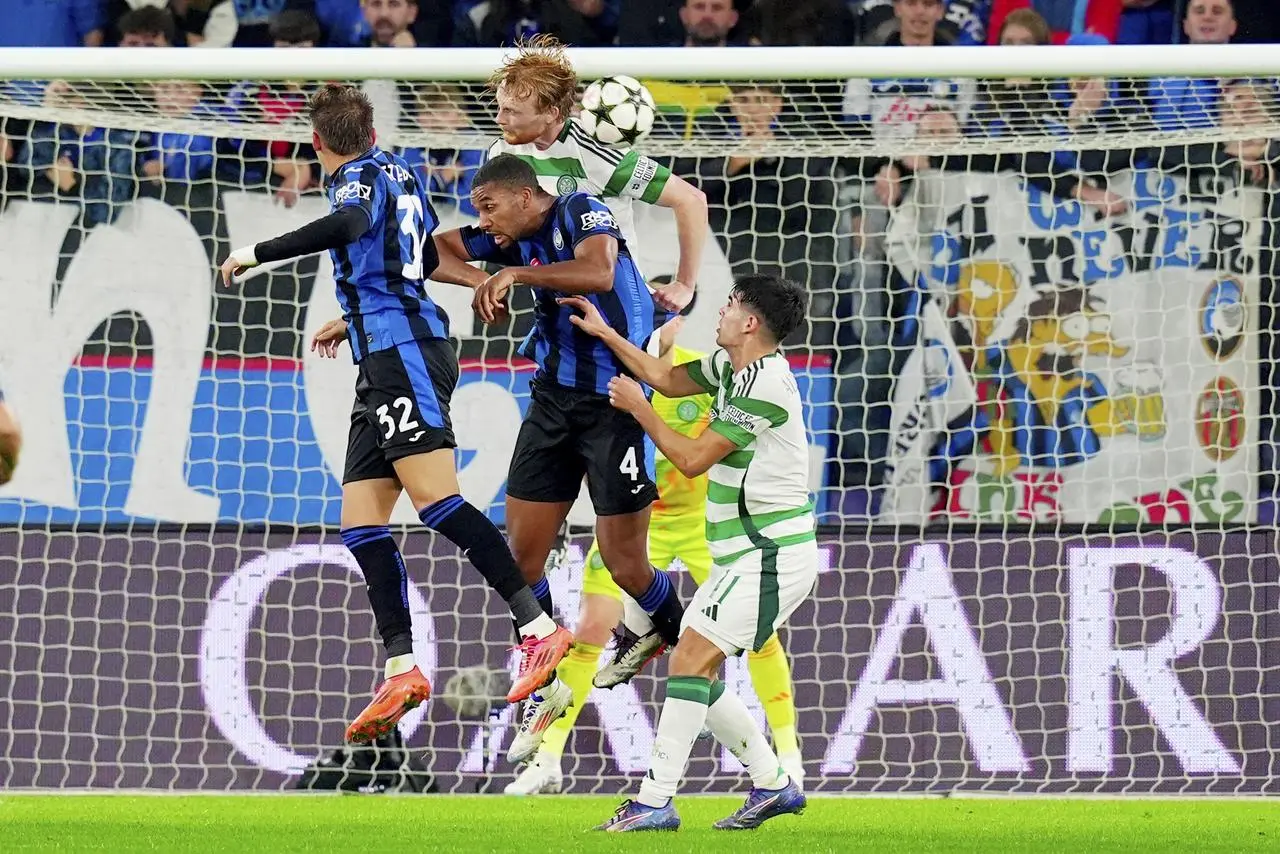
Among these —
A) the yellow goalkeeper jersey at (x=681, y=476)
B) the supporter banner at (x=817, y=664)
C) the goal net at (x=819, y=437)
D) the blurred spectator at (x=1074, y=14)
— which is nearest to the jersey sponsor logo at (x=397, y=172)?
the yellow goalkeeper jersey at (x=681, y=476)

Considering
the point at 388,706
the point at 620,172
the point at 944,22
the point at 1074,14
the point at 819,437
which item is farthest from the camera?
the point at 1074,14

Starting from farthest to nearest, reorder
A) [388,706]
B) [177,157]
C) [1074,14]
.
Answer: [1074,14] → [177,157] → [388,706]

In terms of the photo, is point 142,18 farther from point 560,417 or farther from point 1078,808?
point 1078,808

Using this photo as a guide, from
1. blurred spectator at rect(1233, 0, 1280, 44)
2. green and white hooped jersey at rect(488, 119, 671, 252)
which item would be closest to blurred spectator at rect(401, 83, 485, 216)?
green and white hooped jersey at rect(488, 119, 671, 252)

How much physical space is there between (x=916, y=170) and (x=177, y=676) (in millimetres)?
4095

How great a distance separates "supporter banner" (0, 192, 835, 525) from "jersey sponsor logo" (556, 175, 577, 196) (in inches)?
86.9

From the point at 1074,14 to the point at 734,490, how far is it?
16.4 feet

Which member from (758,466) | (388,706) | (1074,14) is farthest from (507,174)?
(1074,14)

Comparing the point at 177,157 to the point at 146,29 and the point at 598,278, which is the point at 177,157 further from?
the point at 598,278

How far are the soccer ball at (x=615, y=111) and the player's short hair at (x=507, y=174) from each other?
1.03 meters

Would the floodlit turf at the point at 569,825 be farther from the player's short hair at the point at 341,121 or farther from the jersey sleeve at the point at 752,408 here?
the player's short hair at the point at 341,121

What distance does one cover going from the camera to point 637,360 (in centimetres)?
534

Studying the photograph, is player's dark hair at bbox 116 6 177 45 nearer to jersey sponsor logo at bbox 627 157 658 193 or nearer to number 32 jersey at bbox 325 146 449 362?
jersey sponsor logo at bbox 627 157 658 193

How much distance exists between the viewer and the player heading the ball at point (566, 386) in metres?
5.41
